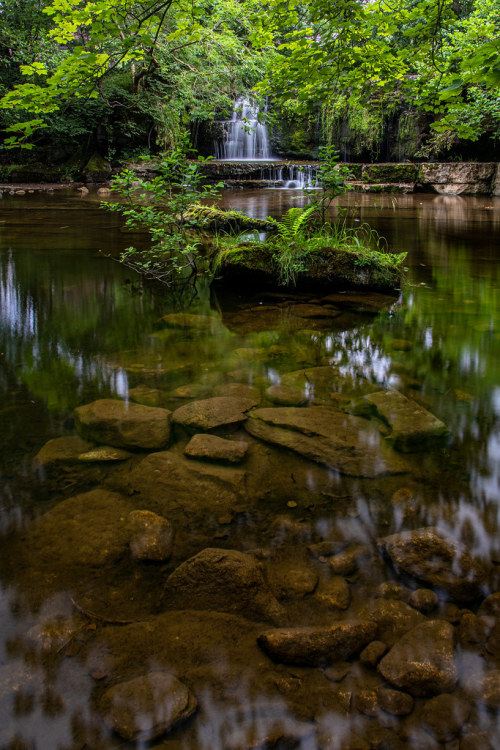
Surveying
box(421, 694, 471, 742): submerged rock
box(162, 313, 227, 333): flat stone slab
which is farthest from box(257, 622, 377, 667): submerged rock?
Result: box(162, 313, 227, 333): flat stone slab

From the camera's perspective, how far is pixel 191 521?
6.79 ft

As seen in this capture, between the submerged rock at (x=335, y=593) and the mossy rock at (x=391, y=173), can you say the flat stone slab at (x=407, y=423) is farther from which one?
the mossy rock at (x=391, y=173)

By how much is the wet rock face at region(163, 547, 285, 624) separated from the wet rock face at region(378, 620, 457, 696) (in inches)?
15.6

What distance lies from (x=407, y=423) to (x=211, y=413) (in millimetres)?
1154

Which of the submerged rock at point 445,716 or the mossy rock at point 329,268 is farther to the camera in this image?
the mossy rock at point 329,268

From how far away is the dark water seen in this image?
4.31ft

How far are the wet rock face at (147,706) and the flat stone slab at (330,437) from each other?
4.34 ft

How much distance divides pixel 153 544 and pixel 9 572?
538 mm

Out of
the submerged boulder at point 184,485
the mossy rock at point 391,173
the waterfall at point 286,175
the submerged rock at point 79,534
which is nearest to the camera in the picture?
the submerged rock at point 79,534

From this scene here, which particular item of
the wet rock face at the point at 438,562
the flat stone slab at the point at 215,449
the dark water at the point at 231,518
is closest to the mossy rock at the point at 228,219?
the dark water at the point at 231,518

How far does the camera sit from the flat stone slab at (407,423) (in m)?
2.59

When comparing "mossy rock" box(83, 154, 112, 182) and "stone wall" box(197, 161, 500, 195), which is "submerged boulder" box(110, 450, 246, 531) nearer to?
"stone wall" box(197, 161, 500, 195)

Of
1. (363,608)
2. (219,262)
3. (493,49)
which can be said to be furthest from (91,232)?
(363,608)

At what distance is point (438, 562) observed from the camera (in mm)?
1771
